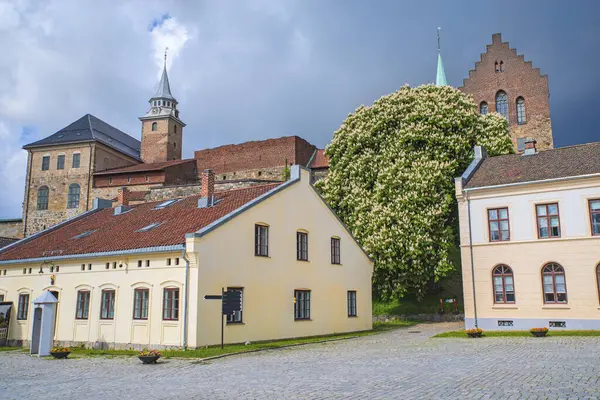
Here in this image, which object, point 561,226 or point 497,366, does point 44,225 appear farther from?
point 497,366

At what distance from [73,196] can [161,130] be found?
17.3 meters

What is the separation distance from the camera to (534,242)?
23.9 metres

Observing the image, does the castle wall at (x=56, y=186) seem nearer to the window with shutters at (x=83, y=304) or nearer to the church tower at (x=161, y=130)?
the church tower at (x=161, y=130)

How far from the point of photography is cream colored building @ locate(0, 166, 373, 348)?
18.1 m

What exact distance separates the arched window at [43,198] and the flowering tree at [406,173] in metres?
38.4

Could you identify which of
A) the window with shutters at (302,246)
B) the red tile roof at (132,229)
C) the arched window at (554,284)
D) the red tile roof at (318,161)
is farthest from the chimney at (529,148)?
the red tile roof at (318,161)

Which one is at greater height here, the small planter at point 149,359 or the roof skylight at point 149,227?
the roof skylight at point 149,227

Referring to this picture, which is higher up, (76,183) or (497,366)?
(76,183)

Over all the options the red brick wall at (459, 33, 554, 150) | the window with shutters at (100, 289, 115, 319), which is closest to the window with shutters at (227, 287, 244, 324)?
the window with shutters at (100, 289, 115, 319)

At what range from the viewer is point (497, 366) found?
1248 cm

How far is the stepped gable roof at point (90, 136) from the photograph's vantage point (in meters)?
60.4

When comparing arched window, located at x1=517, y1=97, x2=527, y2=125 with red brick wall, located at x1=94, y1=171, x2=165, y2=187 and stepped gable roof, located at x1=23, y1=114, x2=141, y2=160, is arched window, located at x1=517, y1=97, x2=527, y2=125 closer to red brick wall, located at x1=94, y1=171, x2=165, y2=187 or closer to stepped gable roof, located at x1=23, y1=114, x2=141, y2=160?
red brick wall, located at x1=94, y1=171, x2=165, y2=187

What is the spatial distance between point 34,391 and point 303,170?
50.9 ft

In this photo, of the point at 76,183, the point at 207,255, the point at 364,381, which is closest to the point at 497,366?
the point at 364,381
